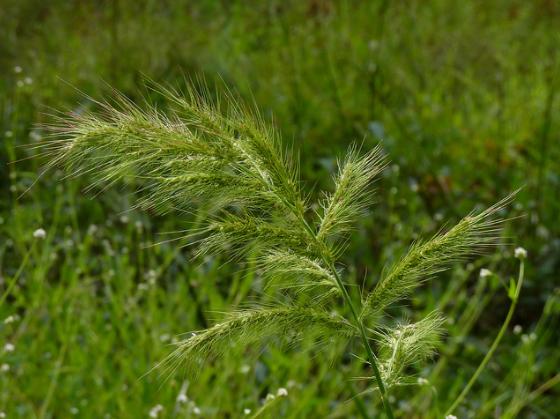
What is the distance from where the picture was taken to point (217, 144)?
125cm

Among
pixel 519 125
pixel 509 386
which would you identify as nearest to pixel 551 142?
pixel 519 125

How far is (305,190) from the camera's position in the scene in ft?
15.8

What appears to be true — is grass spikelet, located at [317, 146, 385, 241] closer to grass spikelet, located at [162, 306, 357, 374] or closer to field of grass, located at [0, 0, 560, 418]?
grass spikelet, located at [162, 306, 357, 374]

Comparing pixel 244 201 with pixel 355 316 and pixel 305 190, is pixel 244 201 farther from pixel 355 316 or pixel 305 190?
pixel 305 190

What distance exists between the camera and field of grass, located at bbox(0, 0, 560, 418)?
10.3 feet

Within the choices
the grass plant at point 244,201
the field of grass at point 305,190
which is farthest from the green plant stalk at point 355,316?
the field of grass at point 305,190

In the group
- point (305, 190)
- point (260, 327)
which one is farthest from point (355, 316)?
point (305, 190)

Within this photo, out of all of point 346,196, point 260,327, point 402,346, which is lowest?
point 402,346

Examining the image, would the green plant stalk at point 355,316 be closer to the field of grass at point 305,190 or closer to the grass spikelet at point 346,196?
the grass spikelet at point 346,196

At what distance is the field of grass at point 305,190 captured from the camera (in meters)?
3.15

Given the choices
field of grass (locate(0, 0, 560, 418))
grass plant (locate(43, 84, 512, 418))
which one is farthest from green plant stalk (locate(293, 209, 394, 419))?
field of grass (locate(0, 0, 560, 418))

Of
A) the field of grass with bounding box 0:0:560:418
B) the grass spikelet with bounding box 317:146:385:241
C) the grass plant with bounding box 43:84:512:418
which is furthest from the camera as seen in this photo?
the field of grass with bounding box 0:0:560:418

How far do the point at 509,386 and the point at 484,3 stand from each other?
473cm

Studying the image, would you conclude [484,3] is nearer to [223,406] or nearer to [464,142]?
[464,142]
